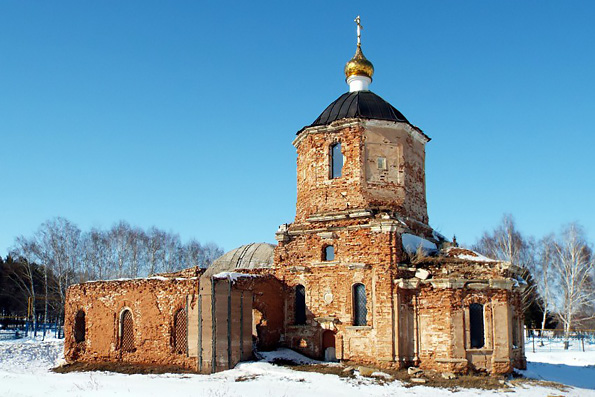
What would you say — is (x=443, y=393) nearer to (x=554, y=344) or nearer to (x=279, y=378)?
(x=279, y=378)

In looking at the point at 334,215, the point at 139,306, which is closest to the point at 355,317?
the point at 334,215

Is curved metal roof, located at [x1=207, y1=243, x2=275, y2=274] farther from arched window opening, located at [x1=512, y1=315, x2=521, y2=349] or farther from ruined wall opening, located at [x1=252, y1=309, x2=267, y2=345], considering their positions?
arched window opening, located at [x1=512, y1=315, x2=521, y2=349]

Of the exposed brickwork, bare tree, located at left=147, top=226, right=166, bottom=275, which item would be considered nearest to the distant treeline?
bare tree, located at left=147, top=226, right=166, bottom=275

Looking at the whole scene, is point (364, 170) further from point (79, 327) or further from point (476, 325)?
point (79, 327)

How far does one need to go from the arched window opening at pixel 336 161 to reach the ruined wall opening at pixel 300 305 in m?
3.90

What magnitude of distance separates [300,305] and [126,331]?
19.1 feet

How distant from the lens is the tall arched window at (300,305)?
18656mm

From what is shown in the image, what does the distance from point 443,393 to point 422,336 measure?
288 cm

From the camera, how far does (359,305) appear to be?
1762 centimetres

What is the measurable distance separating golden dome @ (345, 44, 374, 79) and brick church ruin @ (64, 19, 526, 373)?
2.36ft

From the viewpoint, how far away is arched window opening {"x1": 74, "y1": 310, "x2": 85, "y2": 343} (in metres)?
20.1

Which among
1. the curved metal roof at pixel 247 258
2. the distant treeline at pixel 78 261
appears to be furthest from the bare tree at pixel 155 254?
the curved metal roof at pixel 247 258

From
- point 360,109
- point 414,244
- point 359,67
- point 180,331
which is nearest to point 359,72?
point 359,67

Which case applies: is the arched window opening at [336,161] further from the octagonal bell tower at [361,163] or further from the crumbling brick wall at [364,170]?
the crumbling brick wall at [364,170]
